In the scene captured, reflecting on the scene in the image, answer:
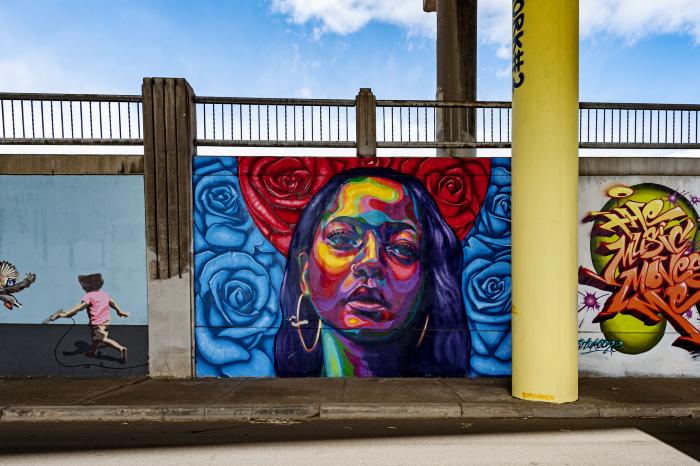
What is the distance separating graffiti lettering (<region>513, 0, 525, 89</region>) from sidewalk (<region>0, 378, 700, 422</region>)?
4509 mm

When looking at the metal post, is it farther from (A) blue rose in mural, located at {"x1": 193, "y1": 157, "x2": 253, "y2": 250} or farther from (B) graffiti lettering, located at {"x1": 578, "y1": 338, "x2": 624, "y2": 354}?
(B) graffiti lettering, located at {"x1": 578, "y1": 338, "x2": 624, "y2": 354}

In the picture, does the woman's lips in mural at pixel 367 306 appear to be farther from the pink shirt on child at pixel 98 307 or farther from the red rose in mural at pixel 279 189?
the pink shirt on child at pixel 98 307

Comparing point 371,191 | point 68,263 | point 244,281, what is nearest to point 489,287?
point 371,191

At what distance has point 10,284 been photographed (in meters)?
7.52

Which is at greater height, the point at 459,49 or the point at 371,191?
the point at 459,49

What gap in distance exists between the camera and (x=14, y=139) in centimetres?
760

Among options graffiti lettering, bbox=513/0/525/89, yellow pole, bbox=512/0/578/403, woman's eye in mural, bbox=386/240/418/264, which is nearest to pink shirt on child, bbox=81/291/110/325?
woman's eye in mural, bbox=386/240/418/264

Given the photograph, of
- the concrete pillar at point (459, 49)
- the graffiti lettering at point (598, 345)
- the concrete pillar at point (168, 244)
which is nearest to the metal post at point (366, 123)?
the concrete pillar at point (168, 244)

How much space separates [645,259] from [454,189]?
11.4ft

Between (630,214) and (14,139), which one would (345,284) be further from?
(14,139)

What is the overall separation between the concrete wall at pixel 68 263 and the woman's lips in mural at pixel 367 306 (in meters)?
3.55

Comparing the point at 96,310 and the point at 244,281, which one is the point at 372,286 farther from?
the point at 96,310

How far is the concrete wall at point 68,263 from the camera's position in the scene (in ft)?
24.5

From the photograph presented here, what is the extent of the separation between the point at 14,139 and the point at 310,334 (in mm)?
6194
